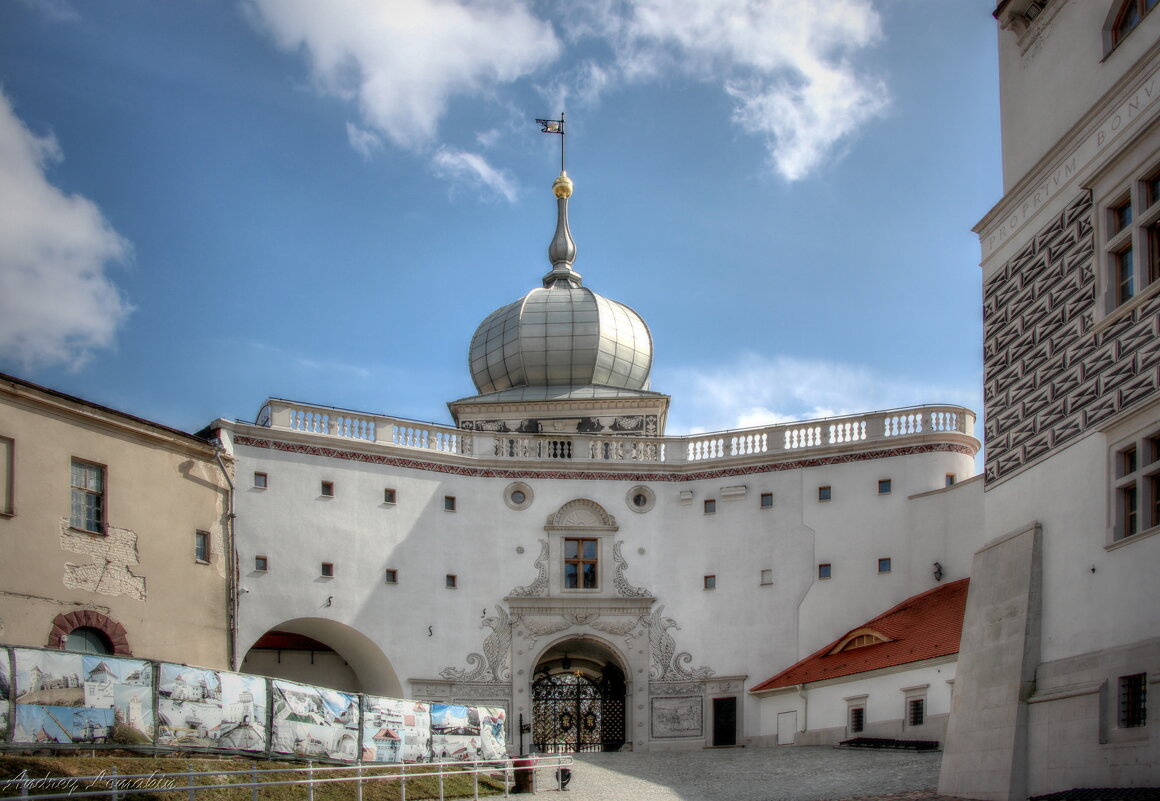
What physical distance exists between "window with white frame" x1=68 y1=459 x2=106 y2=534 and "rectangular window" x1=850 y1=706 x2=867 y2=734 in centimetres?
1656

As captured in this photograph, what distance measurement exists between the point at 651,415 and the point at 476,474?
793cm

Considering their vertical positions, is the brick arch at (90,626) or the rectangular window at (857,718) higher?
the brick arch at (90,626)

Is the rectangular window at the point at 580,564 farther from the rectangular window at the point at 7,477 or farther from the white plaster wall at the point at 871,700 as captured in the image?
the rectangular window at the point at 7,477

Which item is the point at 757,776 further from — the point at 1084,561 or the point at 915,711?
the point at 1084,561

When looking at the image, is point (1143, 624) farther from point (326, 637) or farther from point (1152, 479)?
point (326, 637)

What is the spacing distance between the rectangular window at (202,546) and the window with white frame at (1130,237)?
19634 mm

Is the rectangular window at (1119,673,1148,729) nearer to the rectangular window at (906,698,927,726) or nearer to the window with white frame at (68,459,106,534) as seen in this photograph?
the rectangular window at (906,698,927,726)

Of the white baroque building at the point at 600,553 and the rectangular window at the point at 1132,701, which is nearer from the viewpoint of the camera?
the rectangular window at the point at 1132,701

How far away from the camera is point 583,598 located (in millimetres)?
36562

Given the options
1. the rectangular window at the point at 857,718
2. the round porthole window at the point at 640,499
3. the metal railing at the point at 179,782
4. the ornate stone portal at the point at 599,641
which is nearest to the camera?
the metal railing at the point at 179,782

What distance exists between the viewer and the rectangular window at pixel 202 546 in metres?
30.7

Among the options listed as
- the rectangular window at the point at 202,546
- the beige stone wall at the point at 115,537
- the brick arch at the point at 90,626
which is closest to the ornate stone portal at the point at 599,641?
the rectangular window at the point at 202,546

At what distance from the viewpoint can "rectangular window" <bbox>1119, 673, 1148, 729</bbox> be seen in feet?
56.4

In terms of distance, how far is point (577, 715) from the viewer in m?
37.4
